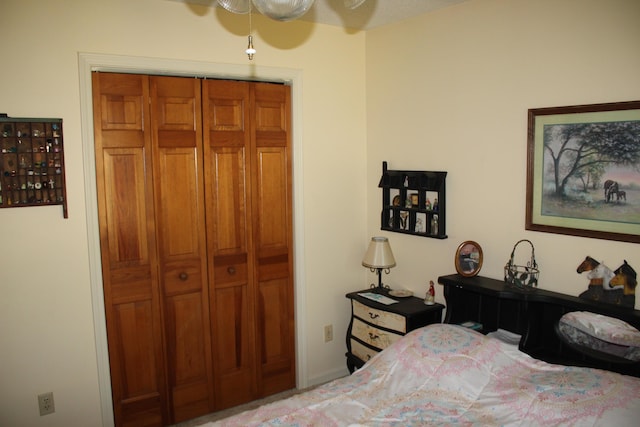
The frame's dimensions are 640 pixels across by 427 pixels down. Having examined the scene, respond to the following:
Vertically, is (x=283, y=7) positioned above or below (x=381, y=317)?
above

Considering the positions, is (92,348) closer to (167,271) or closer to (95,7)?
(167,271)

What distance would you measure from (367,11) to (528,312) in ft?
6.67

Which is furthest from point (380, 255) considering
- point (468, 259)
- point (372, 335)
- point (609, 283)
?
point (609, 283)

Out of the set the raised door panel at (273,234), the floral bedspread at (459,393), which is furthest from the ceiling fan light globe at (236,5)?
the floral bedspread at (459,393)

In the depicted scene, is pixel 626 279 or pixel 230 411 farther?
pixel 230 411

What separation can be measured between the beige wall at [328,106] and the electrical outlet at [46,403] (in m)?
0.03

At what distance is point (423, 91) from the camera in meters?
3.13

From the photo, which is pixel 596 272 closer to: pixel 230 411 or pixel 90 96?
pixel 230 411

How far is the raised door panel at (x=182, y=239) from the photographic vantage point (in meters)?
2.91

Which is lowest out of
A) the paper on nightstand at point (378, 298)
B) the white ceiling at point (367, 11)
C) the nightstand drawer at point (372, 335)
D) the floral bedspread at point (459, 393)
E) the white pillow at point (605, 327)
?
the nightstand drawer at point (372, 335)

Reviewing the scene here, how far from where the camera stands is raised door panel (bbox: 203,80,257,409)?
306 cm

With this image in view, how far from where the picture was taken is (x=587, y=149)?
7.51 ft

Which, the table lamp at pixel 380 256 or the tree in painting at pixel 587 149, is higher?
the tree in painting at pixel 587 149

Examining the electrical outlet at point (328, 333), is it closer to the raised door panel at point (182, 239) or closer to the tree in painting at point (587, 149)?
the raised door panel at point (182, 239)
